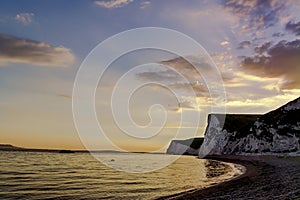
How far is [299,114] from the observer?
121 meters

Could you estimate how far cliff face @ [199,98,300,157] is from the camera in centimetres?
11681

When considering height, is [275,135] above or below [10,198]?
above

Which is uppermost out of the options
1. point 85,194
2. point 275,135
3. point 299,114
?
point 299,114

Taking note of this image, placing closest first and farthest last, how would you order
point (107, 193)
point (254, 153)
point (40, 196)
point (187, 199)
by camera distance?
1. point (187, 199)
2. point (40, 196)
3. point (107, 193)
4. point (254, 153)

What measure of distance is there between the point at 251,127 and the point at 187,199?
11629 centimetres

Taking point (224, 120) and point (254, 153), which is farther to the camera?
point (224, 120)

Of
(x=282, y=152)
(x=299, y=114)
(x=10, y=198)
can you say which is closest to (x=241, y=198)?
(x=10, y=198)

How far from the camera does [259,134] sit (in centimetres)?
13038

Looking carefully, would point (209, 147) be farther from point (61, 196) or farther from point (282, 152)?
point (61, 196)

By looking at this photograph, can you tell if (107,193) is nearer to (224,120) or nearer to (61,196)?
(61,196)

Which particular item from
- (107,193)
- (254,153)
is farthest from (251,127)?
(107,193)

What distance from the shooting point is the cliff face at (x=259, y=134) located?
11681cm

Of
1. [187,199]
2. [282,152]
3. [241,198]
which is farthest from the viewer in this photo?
[282,152]

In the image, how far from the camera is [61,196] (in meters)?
31.9
